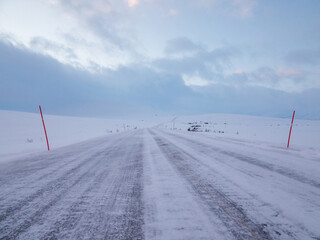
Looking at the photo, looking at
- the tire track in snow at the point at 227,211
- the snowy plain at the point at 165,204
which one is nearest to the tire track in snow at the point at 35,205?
the snowy plain at the point at 165,204

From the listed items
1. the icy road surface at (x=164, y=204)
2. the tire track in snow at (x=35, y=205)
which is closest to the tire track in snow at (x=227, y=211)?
the icy road surface at (x=164, y=204)

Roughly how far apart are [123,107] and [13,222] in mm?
180103

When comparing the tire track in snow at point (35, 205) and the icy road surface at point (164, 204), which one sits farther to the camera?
the tire track in snow at point (35, 205)

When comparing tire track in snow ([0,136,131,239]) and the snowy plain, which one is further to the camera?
tire track in snow ([0,136,131,239])

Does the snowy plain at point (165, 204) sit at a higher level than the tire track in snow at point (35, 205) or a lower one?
higher

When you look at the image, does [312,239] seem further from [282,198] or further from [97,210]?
[97,210]

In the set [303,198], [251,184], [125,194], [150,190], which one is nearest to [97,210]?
[125,194]

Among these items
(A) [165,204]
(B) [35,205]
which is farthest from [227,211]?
(B) [35,205]

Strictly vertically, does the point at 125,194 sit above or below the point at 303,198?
below

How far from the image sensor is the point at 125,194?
2.25 meters

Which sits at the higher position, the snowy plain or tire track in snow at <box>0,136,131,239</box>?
the snowy plain

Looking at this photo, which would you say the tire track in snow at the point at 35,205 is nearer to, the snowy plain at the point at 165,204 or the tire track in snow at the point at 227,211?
the snowy plain at the point at 165,204

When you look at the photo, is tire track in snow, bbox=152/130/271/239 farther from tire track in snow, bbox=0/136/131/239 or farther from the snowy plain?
tire track in snow, bbox=0/136/131/239

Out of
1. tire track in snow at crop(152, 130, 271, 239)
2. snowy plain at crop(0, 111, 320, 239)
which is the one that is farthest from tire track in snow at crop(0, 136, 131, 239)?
tire track in snow at crop(152, 130, 271, 239)
